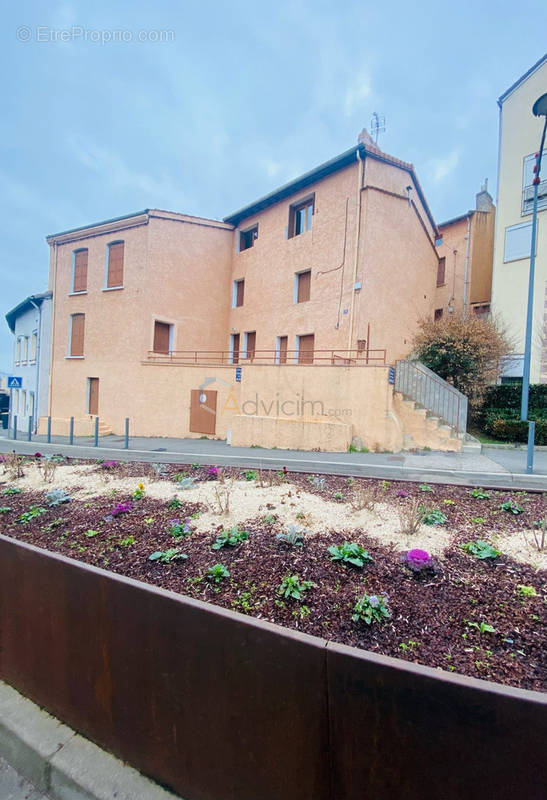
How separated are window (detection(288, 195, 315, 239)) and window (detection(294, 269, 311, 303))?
1.95m

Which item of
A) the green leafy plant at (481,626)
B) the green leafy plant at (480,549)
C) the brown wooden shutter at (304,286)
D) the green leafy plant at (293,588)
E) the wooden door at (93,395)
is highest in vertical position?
the brown wooden shutter at (304,286)

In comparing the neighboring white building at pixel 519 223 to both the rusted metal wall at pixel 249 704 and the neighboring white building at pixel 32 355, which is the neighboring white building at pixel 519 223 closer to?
the rusted metal wall at pixel 249 704

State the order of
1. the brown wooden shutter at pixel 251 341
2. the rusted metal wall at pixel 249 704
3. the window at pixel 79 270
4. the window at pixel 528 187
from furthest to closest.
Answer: the window at pixel 79 270 < the brown wooden shutter at pixel 251 341 < the window at pixel 528 187 < the rusted metal wall at pixel 249 704

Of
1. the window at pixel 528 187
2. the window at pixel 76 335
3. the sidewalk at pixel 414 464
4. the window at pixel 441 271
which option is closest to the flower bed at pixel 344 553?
the sidewalk at pixel 414 464

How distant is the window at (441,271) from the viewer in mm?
21547

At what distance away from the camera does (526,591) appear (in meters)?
2.30

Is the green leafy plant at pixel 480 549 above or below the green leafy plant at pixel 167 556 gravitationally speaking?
Answer: above

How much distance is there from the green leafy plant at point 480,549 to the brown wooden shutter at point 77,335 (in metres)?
19.2

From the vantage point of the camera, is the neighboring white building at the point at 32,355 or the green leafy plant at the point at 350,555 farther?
the neighboring white building at the point at 32,355

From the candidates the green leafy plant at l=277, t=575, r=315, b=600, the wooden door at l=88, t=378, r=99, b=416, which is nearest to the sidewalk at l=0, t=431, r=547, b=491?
the green leafy plant at l=277, t=575, r=315, b=600

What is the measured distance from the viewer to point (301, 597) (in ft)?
7.57

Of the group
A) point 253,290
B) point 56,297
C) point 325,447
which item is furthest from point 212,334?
point 325,447

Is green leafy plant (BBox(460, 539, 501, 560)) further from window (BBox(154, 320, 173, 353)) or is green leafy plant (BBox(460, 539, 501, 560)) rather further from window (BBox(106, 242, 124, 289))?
window (BBox(106, 242, 124, 289))

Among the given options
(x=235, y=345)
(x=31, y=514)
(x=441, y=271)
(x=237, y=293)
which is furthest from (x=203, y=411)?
(x=441, y=271)
